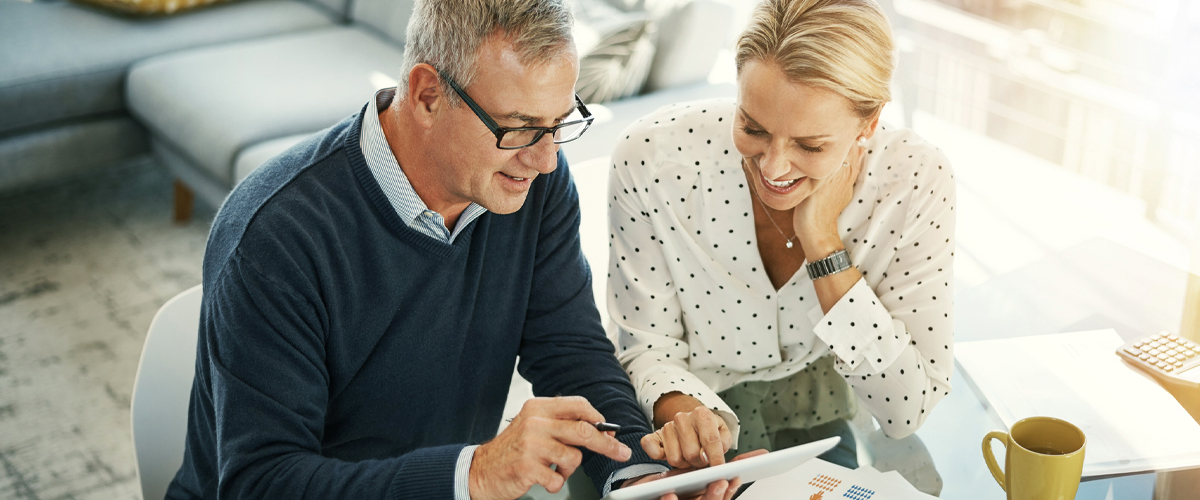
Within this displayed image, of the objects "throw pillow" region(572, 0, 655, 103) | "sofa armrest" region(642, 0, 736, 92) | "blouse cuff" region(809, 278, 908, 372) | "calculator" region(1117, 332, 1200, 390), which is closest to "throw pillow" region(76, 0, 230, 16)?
"throw pillow" region(572, 0, 655, 103)

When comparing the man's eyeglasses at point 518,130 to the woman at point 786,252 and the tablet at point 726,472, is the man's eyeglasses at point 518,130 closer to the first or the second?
the woman at point 786,252

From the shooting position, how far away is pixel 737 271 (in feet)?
4.53

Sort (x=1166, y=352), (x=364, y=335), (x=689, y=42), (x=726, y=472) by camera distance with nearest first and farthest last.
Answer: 1. (x=726, y=472)
2. (x=364, y=335)
3. (x=1166, y=352)
4. (x=689, y=42)

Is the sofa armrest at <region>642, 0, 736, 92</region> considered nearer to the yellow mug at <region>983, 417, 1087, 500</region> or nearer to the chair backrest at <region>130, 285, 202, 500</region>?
the chair backrest at <region>130, 285, 202, 500</region>

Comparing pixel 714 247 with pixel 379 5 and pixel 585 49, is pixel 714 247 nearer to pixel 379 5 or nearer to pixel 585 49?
pixel 585 49

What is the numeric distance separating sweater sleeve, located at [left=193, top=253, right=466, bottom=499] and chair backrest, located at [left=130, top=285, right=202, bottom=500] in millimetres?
181

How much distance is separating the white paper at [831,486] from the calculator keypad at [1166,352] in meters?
0.44

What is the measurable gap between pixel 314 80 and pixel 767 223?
6.73 feet

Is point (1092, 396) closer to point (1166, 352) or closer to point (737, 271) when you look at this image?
point (1166, 352)

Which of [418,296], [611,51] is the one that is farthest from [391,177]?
[611,51]

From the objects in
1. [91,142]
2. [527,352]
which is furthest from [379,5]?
[527,352]

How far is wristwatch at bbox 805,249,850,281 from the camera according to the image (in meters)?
1.28

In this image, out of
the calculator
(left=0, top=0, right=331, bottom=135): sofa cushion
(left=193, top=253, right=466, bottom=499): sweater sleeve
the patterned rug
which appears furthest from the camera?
(left=0, top=0, right=331, bottom=135): sofa cushion

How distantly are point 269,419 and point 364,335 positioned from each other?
17cm
